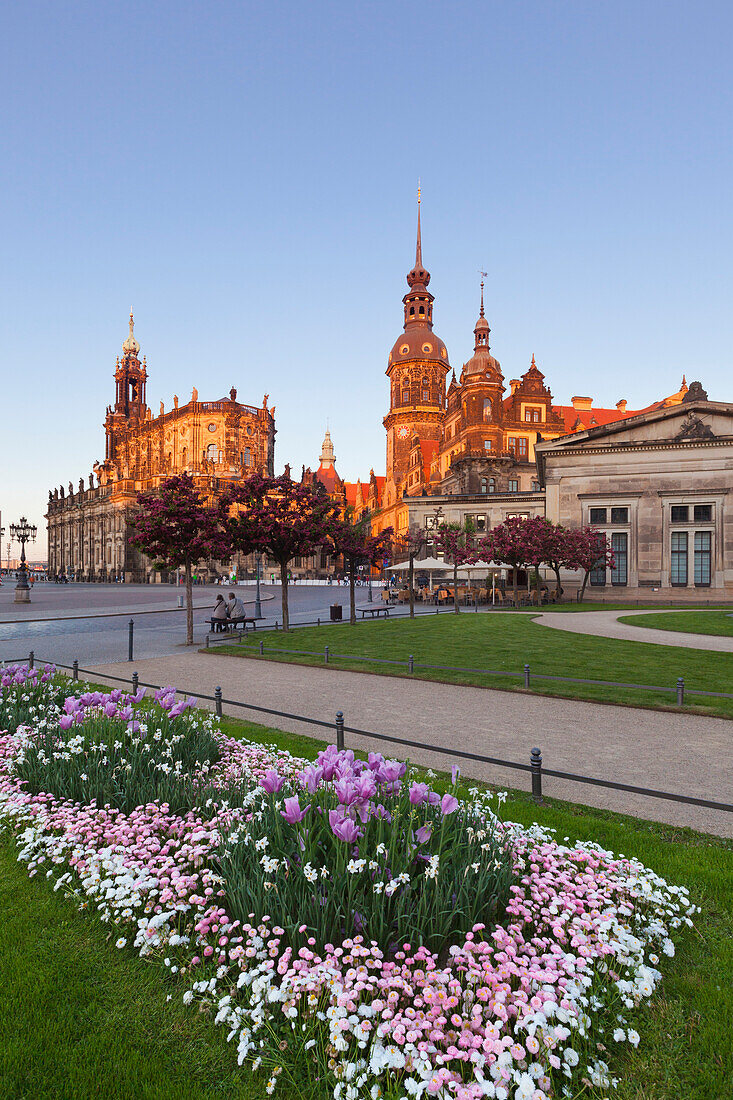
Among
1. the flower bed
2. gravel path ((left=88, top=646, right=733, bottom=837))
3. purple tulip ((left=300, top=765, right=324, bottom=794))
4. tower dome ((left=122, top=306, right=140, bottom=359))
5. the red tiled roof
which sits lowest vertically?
gravel path ((left=88, top=646, right=733, bottom=837))

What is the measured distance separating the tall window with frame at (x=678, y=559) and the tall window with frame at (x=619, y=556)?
9.21ft

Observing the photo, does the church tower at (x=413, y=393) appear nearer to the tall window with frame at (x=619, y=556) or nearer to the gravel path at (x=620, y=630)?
the tall window with frame at (x=619, y=556)

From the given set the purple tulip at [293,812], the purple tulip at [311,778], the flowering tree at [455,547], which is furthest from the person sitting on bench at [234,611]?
the purple tulip at [293,812]

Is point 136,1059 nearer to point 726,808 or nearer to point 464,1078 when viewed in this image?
point 464,1078

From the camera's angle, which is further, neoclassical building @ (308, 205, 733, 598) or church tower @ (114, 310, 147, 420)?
church tower @ (114, 310, 147, 420)

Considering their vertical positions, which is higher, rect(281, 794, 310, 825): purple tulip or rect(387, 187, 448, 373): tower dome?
rect(387, 187, 448, 373): tower dome

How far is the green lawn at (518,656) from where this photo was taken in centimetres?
1177

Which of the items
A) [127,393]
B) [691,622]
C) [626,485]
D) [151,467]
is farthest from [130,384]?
[691,622]

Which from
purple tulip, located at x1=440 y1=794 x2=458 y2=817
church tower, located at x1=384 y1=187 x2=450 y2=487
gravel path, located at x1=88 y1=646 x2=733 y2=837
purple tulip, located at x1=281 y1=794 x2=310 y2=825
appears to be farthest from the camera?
church tower, located at x1=384 y1=187 x2=450 y2=487

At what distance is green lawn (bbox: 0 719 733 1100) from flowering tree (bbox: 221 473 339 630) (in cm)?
1738

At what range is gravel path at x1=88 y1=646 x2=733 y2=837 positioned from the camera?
6.69 metres

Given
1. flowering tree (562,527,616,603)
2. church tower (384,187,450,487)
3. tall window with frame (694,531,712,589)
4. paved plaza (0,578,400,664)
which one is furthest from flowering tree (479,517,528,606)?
church tower (384,187,450,487)

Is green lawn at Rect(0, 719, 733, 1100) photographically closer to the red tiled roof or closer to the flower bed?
→ the flower bed

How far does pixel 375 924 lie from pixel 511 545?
31734 millimetres
